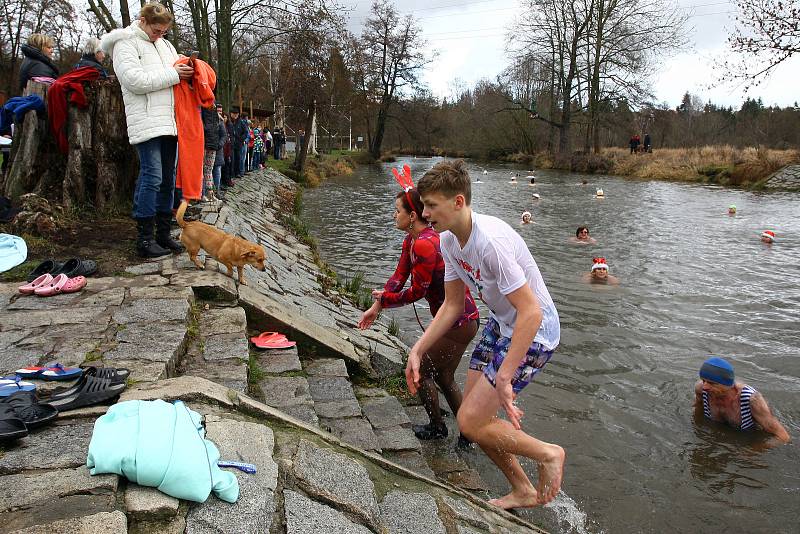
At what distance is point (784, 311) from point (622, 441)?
5543 mm

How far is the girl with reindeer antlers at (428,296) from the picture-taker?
170 inches

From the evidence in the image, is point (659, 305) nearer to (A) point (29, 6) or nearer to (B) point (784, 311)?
(B) point (784, 311)

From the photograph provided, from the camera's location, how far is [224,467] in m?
2.50

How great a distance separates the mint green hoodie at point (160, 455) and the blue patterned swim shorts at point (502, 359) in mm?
1603

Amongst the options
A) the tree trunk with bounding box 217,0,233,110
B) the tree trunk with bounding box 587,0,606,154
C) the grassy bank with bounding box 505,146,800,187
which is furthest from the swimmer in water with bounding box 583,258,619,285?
the tree trunk with bounding box 587,0,606,154

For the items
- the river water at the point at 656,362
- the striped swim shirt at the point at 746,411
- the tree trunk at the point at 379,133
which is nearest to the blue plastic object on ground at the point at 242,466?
the river water at the point at 656,362

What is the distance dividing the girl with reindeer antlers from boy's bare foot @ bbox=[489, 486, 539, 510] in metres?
1.00

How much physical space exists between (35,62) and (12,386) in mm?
6843

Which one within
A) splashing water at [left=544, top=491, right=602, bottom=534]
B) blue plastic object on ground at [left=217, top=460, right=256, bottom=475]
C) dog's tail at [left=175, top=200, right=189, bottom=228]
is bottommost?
splashing water at [left=544, top=491, right=602, bottom=534]

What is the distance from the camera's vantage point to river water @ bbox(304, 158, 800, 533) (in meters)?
4.20

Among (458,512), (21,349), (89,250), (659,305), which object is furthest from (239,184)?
(458,512)

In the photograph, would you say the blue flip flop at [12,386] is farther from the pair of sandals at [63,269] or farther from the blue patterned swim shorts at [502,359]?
the blue patterned swim shorts at [502,359]

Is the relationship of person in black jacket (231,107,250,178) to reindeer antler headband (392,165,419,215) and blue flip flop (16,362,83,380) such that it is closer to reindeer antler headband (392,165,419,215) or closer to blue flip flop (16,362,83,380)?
reindeer antler headband (392,165,419,215)

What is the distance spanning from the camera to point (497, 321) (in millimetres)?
3512
